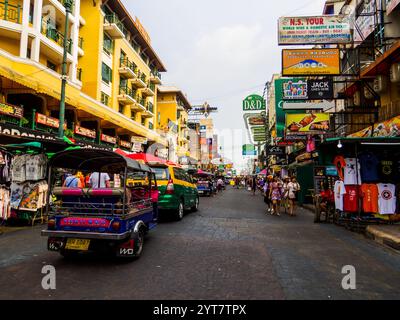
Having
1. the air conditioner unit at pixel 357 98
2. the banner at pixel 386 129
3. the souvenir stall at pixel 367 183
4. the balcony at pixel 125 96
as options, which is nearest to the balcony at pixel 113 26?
the balcony at pixel 125 96

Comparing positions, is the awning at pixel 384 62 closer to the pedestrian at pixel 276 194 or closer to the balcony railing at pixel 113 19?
the pedestrian at pixel 276 194

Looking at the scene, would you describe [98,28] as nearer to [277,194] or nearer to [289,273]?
[277,194]

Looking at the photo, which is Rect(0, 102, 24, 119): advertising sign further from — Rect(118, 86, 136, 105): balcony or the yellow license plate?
Rect(118, 86, 136, 105): balcony

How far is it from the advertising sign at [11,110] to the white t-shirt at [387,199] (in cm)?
1660

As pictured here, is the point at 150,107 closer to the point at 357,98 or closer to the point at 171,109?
the point at 171,109

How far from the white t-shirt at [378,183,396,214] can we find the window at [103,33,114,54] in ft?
88.9

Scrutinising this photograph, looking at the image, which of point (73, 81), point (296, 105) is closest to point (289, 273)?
point (296, 105)

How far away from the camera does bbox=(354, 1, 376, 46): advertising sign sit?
1427cm

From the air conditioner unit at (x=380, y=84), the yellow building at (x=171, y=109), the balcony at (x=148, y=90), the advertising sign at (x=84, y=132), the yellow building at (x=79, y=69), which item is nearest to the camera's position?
the air conditioner unit at (x=380, y=84)

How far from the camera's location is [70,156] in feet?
21.2

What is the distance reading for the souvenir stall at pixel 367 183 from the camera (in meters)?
9.53

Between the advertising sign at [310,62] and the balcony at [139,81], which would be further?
the balcony at [139,81]

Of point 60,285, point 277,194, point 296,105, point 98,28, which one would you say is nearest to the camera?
point 60,285
